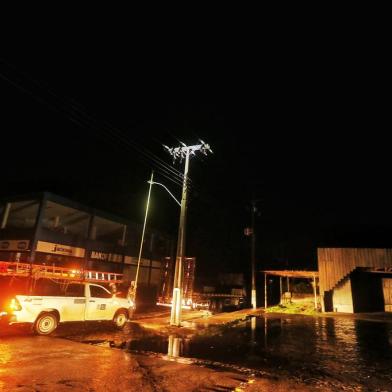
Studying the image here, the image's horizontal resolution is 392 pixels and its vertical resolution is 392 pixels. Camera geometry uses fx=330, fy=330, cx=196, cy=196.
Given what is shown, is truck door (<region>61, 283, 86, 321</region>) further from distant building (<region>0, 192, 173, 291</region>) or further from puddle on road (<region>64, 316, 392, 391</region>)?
distant building (<region>0, 192, 173, 291</region>)

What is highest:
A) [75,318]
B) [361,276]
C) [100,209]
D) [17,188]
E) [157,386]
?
[17,188]

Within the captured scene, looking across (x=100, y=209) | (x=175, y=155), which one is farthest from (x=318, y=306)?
(x=100, y=209)

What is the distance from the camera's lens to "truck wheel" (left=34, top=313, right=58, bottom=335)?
1120cm

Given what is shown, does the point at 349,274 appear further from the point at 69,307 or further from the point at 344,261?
the point at 69,307

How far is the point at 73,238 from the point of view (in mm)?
25203

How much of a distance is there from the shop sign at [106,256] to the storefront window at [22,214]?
16.9ft

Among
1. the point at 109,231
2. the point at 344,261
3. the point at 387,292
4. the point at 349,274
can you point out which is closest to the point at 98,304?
the point at 109,231

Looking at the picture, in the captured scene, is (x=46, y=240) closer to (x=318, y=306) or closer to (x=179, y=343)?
(x=179, y=343)

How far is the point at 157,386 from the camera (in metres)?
6.30

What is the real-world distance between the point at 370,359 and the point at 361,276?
729 inches

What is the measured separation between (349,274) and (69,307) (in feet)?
67.0

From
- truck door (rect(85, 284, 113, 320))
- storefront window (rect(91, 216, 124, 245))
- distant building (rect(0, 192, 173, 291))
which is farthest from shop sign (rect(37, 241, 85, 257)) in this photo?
truck door (rect(85, 284, 113, 320))

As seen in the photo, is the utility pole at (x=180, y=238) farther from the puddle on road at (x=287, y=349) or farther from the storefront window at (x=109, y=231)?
the storefront window at (x=109, y=231)

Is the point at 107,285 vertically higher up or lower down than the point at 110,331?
higher up
